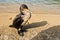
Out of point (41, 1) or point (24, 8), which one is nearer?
point (24, 8)

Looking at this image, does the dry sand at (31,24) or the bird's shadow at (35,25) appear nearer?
the dry sand at (31,24)

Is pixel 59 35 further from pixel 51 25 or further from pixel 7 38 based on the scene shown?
pixel 7 38

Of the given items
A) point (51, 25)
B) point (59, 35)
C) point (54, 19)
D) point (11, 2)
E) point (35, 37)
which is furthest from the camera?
point (11, 2)

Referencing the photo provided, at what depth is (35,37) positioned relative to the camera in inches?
232

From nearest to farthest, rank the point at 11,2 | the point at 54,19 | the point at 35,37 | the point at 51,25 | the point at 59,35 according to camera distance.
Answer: the point at 59,35 → the point at 35,37 → the point at 51,25 → the point at 54,19 → the point at 11,2

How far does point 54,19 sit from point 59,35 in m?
1.36

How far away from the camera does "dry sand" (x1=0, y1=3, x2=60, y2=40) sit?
6.11 meters

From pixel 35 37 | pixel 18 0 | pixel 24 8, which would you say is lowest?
pixel 18 0

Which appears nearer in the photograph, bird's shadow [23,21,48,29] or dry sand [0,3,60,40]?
dry sand [0,3,60,40]

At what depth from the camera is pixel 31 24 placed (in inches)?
259

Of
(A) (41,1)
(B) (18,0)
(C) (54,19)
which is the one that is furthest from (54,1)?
(C) (54,19)

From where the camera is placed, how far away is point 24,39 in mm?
6035

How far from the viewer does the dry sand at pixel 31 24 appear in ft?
20.1

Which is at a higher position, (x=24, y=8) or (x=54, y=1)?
(x=24, y=8)
